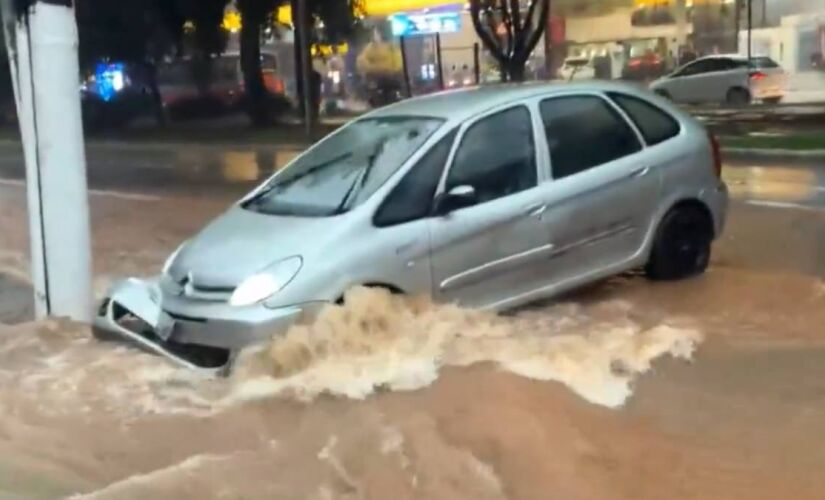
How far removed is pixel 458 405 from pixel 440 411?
3.6 inches

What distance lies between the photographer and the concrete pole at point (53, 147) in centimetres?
910

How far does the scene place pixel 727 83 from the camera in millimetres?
36656

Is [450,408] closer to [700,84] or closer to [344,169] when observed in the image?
[344,169]

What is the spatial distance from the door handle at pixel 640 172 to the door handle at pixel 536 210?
0.89 meters

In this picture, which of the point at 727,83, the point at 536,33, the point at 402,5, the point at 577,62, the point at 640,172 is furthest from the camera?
the point at 402,5

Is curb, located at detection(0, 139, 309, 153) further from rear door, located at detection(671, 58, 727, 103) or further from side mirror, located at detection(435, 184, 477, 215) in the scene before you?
side mirror, located at detection(435, 184, 477, 215)

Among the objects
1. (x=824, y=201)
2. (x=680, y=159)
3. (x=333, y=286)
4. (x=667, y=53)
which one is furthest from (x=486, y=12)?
(x=333, y=286)

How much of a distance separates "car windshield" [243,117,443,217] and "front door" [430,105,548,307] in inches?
13.2

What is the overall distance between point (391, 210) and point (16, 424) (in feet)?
7.96

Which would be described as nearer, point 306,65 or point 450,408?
point 450,408

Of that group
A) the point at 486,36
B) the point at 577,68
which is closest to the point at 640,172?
the point at 486,36

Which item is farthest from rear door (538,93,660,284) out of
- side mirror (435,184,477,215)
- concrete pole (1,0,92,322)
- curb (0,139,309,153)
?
curb (0,139,309,153)

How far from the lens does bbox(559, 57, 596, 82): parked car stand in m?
43.9

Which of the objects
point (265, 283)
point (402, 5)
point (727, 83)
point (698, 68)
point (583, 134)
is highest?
point (402, 5)
